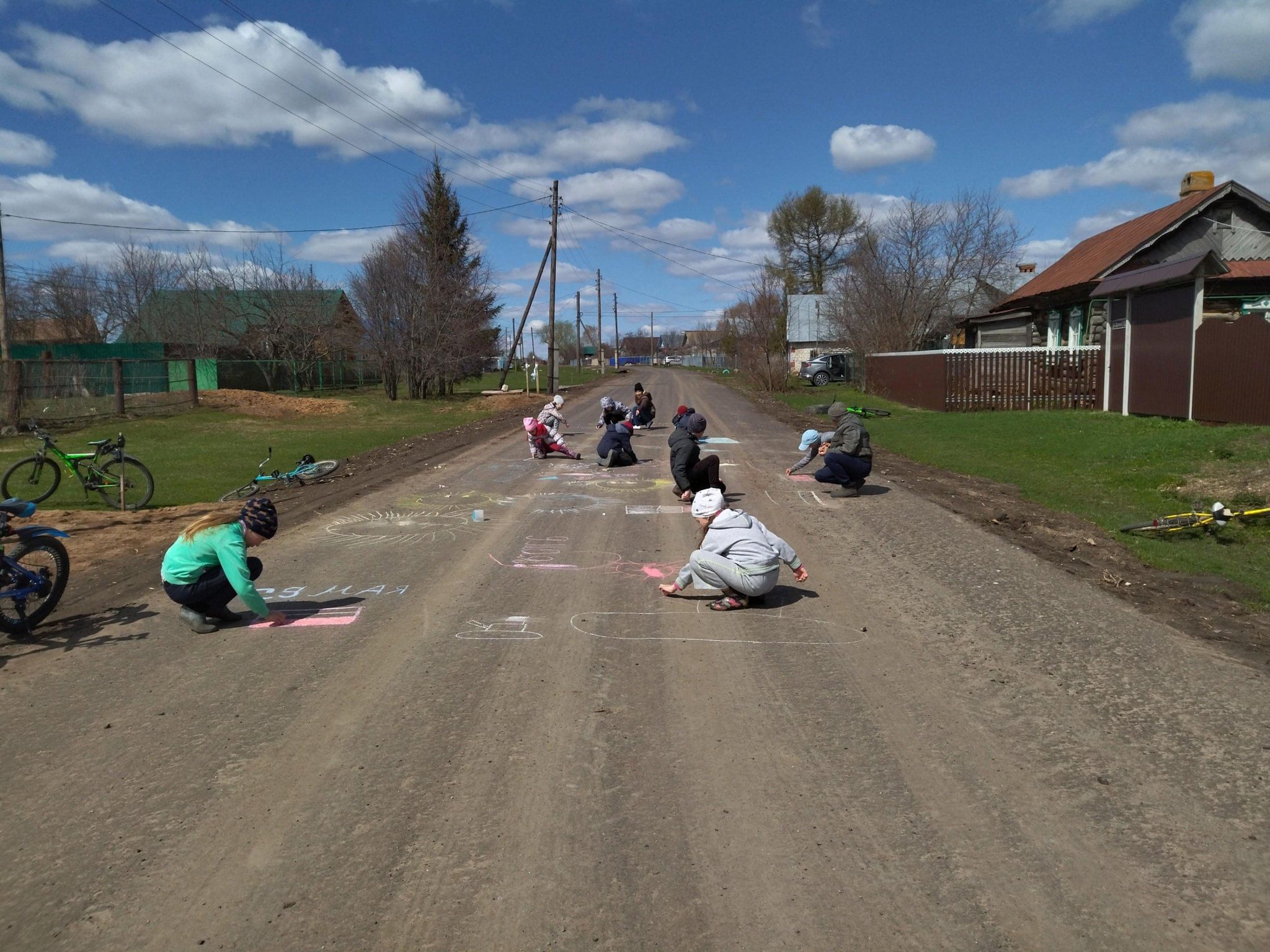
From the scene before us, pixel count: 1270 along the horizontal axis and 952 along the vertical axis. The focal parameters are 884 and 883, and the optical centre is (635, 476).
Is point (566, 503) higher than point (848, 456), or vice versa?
point (848, 456)

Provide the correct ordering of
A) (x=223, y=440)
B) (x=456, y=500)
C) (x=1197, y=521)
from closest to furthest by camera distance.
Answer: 1. (x=1197, y=521)
2. (x=456, y=500)
3. (x=223, y=440)

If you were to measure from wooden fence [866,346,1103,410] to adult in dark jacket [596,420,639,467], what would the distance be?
1309 centimetres

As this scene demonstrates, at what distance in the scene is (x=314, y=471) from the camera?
13547 mm

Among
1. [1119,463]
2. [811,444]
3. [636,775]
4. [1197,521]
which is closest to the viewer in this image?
[636,775]

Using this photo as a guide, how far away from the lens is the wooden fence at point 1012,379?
73.2ft

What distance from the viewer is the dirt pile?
26.7 meters

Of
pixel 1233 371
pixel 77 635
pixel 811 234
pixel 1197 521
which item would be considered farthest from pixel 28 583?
pixel 811 234

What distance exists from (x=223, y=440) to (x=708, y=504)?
16570mm

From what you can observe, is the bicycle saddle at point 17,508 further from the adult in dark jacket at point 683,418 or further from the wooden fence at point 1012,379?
the wooden fence at point 1012,379

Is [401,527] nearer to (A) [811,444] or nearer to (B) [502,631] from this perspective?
(B) [502,631]

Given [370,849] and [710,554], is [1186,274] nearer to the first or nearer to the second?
[710,554]

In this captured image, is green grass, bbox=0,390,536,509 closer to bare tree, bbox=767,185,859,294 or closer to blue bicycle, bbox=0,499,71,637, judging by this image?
blue bicycle, bbox=0,499,71,637

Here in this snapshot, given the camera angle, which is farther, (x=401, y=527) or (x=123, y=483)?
(x=123, y=483)

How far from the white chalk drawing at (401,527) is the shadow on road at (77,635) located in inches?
99.7
